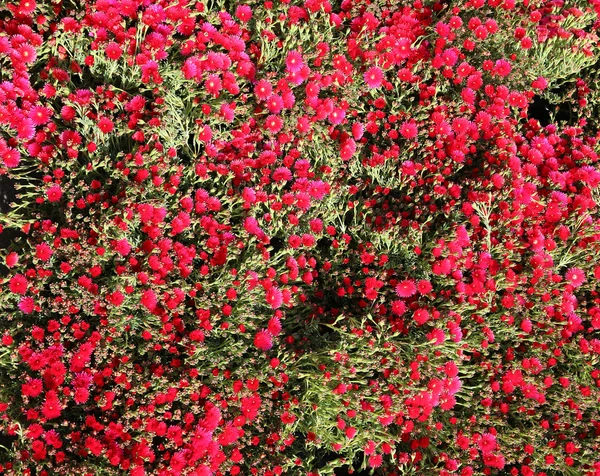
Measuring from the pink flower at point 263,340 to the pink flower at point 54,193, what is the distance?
1346mm

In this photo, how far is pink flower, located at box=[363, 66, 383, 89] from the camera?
3455 millimetres

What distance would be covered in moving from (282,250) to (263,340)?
1.85ft

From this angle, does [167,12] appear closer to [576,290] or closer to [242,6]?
[242,6]

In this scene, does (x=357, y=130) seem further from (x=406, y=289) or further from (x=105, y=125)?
(x=105, y=125)

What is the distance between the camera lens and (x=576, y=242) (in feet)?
11.0

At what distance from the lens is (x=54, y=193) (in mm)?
2711

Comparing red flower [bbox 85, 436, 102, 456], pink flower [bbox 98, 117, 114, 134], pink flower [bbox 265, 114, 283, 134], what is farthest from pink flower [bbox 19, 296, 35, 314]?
pink flower [bbox 265, 114, 283, 134]

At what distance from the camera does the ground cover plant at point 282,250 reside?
2570mm

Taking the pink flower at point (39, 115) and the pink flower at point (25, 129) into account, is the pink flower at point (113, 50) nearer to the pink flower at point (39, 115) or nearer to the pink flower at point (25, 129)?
the pink flower at point (39, 115)

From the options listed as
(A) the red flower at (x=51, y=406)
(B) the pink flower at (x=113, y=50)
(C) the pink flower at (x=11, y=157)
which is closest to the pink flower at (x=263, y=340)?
(A) the red flower at (x=51, y=406)

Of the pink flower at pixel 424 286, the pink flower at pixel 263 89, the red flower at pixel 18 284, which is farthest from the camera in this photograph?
the pink flower at pixel 263 89

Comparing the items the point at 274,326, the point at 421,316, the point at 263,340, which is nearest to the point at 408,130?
the point at 421,316

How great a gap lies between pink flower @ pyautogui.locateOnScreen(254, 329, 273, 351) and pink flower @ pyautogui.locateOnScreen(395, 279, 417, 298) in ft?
2.71

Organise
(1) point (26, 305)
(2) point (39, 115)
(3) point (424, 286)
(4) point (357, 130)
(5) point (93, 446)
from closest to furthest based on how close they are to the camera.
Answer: (5) point (93, 446)
(1) point (26, 305)
(2) point (39, 115)
(3) point (424, 286)
(4) point (357, 130)
